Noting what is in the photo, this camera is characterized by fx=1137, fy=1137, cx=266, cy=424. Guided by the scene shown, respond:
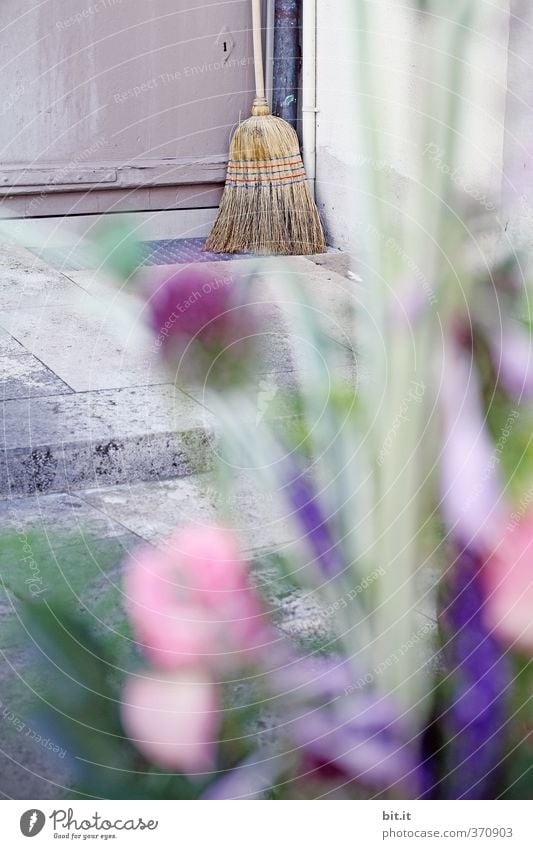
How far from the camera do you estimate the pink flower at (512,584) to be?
A: 2.56ft

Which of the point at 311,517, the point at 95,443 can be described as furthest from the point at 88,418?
the point at 311,517

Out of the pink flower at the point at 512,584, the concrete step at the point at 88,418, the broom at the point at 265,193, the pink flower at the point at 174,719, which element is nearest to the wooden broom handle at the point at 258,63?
the broom at the point at 265,193

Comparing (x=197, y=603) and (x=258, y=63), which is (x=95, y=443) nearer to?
(x=197, y=603)

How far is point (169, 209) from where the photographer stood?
184 inches

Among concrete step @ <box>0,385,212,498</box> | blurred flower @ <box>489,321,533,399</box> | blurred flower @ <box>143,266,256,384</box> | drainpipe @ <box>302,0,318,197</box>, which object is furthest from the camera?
drainpipe @ <box>302,0,318,197</box>

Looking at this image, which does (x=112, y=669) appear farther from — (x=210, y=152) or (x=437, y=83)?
(x=210, y=152)

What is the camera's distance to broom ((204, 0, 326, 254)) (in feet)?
14.1

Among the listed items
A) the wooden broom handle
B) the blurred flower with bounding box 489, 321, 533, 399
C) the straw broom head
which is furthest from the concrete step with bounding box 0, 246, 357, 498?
the wooden broom handle

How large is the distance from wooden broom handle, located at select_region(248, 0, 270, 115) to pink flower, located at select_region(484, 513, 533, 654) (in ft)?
12.3

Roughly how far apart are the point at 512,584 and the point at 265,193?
12.2 feet

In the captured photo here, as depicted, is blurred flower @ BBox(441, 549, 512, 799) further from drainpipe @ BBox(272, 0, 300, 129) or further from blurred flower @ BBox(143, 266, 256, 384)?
drainpipe @ BBox(272, 0, 300, 129)

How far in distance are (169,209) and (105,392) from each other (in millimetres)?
1963

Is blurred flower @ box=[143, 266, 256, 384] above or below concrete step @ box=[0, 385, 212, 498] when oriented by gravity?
above

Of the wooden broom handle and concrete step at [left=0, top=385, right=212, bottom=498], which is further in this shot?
the wooden broom handle
